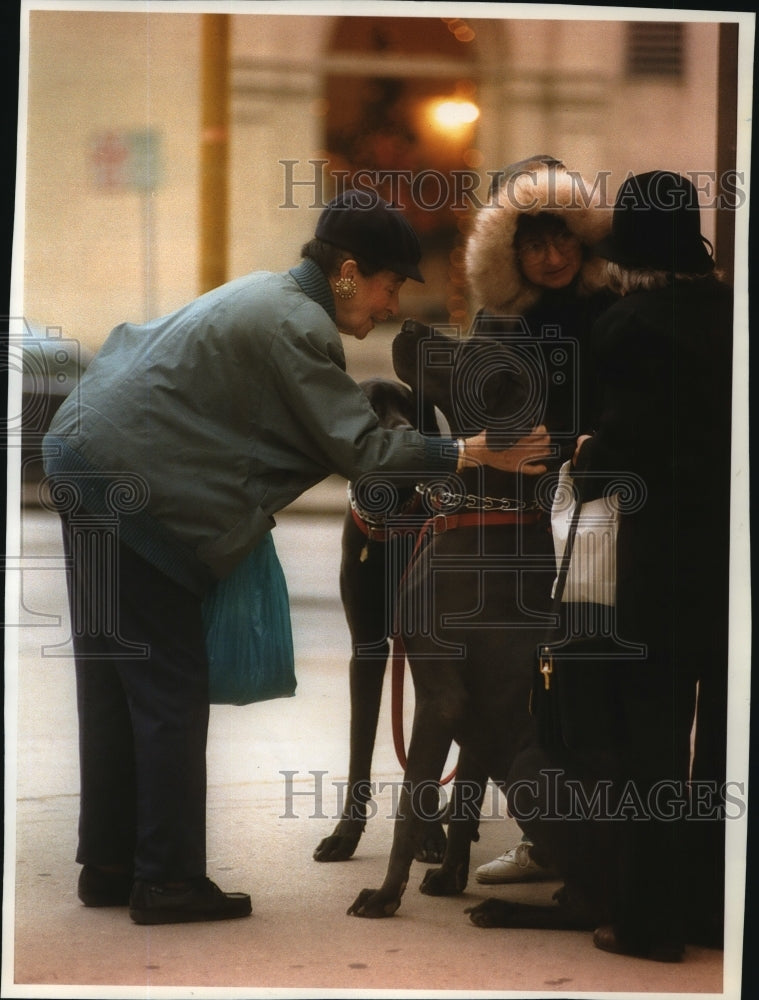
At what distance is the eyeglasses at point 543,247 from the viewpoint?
436cm

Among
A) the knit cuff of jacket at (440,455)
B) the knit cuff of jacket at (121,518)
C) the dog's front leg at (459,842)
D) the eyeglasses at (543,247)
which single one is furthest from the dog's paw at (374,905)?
the eyeglasses at (543,247)

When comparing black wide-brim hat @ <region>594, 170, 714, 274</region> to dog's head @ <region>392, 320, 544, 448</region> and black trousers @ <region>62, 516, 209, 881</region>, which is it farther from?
black trousers @ <region>62, 516, 209, 881</region>

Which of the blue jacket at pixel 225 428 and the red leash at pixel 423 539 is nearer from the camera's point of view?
the blue jacket at pixel 225 428

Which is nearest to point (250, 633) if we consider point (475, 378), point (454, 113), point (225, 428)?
point (225, 428)

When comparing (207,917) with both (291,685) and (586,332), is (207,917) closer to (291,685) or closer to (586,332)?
(291,685)

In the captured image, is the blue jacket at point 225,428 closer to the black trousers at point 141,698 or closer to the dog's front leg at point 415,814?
the black trousers at point 141,698

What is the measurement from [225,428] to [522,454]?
0.80 metres

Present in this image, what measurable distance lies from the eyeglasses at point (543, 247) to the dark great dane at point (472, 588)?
0.22m

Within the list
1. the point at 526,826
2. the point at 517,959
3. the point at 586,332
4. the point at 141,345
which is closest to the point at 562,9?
the point at 586,332

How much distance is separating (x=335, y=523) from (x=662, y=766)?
1.10 meters

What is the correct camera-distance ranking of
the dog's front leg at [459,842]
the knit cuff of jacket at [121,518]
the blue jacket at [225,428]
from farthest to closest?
the dog's front leg at [459,842] → the knit cuff of jacket at [121,518] → the blue jacket at [225,428]

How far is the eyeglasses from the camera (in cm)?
436

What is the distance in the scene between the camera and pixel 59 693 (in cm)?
452

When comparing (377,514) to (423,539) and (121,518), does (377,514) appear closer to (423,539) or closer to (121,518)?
(423,539)
